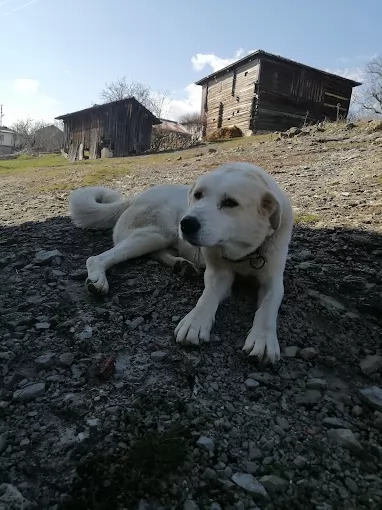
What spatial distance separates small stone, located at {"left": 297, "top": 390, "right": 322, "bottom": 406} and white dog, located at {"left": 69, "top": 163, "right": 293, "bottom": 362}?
25cm

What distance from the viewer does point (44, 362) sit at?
2.06m

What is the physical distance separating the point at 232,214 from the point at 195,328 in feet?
2.42

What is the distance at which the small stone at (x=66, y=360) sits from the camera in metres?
2.06

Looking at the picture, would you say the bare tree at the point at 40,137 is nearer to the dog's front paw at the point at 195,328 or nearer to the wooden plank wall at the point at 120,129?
the wooden plank wall at the point at 120,129

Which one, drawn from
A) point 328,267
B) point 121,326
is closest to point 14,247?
point 121,326

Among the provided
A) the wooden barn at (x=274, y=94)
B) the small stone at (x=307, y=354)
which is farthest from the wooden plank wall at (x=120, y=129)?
the small stone at (x=307, y=354)

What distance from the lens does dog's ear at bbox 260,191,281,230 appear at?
252 cm

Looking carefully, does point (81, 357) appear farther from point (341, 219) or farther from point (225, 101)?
point (225, 101)

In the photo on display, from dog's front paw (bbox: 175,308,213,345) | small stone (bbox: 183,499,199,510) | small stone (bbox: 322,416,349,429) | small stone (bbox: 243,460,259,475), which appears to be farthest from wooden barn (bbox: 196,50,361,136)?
small stone (bbox: 183,499,199,510)

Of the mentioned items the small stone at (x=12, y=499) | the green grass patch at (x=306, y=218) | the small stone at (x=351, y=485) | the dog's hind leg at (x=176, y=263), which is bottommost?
the small stone at (x=12, y=499)

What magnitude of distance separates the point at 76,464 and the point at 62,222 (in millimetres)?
3836

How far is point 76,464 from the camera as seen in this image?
148cm

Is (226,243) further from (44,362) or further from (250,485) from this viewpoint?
(250,485)

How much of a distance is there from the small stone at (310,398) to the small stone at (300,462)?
35cm
